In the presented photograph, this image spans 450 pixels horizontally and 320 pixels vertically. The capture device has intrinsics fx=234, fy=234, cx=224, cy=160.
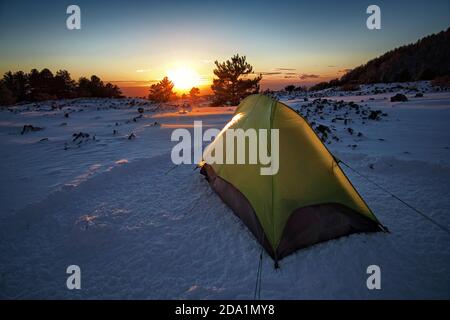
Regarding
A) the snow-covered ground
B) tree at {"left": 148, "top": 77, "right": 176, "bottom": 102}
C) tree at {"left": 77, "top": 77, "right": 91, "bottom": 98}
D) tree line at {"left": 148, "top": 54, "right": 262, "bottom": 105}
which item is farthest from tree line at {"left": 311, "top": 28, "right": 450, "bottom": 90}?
tree at {"left": 77, "top": 77, "right": 91, "bottom": 98}

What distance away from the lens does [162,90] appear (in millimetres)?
42125

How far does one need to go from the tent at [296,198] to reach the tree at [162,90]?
39829mm

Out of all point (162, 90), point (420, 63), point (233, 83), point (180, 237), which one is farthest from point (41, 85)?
point (420, 63)

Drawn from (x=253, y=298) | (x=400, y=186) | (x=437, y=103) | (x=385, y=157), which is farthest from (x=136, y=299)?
(x=437, y=103)

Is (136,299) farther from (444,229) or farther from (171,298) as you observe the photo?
Answer: (444,229)

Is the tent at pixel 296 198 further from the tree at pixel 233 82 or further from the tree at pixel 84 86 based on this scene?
the tree at pixel 84 86

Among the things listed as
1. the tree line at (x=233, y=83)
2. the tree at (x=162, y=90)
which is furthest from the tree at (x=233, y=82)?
the tree at (x=162, y=90)

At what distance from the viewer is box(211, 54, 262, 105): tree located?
2820 centimetres

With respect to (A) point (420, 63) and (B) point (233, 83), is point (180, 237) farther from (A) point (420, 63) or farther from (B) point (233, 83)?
(A) point (420, 63)

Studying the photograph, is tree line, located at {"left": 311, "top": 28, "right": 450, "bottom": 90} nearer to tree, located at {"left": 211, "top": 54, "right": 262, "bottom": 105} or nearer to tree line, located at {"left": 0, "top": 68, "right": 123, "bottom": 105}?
tree, located at {"left": 211, "top": 54, "right": 262, "bottom": 105}

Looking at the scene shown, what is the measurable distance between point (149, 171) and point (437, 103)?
19.4 meters

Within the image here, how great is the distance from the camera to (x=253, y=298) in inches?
132

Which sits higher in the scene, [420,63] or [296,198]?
[420,63]

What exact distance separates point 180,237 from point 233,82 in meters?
27.2
